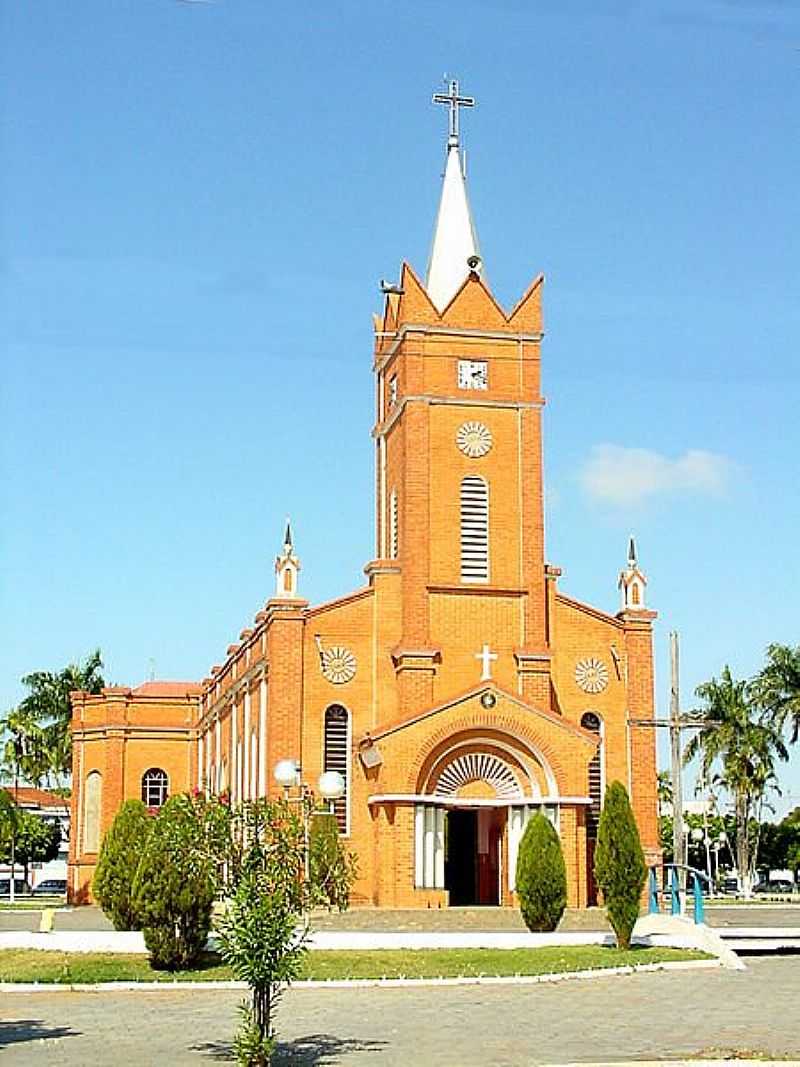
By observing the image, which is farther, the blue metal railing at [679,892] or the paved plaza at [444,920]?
the paved plaza at [444,920]

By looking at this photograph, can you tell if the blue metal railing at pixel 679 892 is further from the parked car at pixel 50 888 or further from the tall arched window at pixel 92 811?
the parked car at pixel 50 888

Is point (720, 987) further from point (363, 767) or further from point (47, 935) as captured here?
point (363, 767)

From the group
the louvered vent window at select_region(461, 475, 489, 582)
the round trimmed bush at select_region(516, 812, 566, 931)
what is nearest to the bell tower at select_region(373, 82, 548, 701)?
the louvered vent window at select_region(461, 475, 489, 582)

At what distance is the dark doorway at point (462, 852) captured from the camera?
4225 cm

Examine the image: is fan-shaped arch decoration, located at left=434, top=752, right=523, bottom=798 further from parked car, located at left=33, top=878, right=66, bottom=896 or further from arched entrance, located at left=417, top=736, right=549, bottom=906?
parked car, located at left=33, top=878, right=66, bottom=896

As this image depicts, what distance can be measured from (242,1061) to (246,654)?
111 feet

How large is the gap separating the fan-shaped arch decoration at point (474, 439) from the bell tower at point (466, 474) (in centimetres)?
3

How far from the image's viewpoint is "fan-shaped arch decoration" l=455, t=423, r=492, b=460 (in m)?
43.0

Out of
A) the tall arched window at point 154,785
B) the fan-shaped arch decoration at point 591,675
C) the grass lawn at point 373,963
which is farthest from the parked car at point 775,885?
the grass lawn at point 373,963

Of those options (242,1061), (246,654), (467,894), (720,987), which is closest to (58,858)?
(246,654)

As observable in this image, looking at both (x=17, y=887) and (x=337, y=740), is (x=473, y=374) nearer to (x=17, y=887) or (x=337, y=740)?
(x=337, y=740)

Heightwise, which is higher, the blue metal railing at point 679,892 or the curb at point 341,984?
the blue metal railing at point 679,892

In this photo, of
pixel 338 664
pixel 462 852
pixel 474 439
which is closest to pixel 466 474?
pixel 474 439

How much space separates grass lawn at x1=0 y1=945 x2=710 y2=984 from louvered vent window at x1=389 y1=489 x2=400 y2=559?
18319 millimetres
